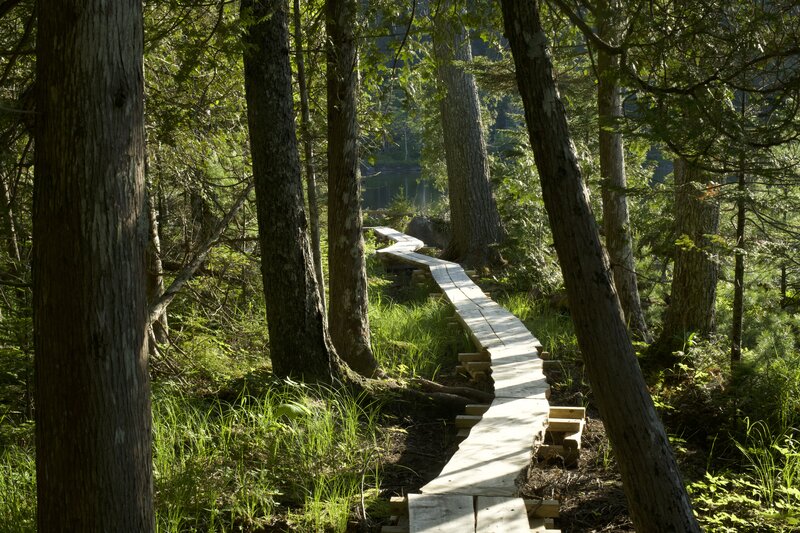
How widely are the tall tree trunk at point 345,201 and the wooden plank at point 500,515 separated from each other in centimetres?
310

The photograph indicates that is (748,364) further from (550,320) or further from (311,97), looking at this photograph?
(311,97)

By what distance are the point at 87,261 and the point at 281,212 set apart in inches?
124

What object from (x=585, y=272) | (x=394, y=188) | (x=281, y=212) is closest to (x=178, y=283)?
(x=281, y=212)

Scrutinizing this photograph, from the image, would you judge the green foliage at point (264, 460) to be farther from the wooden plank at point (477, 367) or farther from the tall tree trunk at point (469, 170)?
the tall tree trunk at point (469, 170)

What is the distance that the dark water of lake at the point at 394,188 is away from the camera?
140 feet

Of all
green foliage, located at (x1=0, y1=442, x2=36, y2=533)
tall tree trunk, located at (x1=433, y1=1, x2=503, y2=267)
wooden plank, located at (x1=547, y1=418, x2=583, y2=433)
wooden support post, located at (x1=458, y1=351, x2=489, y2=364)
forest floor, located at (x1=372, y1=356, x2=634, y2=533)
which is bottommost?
forest floor, located at (x1=372, y1=356, x2=634, y2=533)

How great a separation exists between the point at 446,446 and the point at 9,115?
408cm

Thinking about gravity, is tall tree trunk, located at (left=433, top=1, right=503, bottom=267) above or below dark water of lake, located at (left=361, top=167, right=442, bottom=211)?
below

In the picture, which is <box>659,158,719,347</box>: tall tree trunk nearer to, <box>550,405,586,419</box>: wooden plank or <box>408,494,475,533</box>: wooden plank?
<box>550,405,586,419</box>: wooden plank

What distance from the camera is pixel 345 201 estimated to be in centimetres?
690

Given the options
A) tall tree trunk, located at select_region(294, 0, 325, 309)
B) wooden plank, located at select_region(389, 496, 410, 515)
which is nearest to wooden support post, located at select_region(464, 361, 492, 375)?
tall tree trunk, located at select_region(294, 0, 325, 309)

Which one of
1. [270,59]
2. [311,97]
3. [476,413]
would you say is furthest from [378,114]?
[476,413]

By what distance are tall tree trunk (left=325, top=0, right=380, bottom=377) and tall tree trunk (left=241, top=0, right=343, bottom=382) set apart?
0.68 m

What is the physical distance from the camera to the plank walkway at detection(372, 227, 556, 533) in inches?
159
